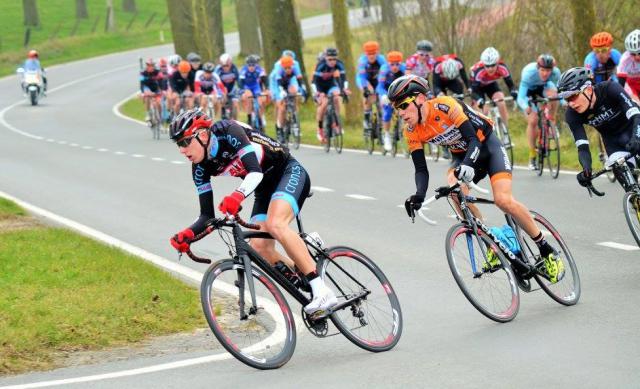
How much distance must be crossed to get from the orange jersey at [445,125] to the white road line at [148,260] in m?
1.74

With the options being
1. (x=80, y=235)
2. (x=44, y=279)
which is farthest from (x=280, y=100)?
(x=44, y=279)

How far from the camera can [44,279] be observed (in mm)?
11227

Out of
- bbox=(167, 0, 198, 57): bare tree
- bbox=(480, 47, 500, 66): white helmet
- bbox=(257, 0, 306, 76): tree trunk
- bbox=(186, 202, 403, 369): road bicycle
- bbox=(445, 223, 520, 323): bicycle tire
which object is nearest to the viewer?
bbox=(186, 202, 403, 369): road bicycle

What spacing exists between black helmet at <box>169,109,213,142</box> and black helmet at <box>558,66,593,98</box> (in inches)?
158

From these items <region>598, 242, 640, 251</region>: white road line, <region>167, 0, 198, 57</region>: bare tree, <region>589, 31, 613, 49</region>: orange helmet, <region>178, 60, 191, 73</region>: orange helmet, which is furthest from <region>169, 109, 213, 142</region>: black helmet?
<region>167, 0, 198, 57</region>: bare tree

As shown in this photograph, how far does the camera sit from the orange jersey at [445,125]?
31.3 feet

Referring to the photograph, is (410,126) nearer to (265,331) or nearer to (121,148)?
(265,331)

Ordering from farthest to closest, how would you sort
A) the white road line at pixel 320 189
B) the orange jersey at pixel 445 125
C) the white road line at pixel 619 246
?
1. the white road line at pixel 320 189
2. the white road line at pixel 619 246
3. the orange jersey at pixel 445 125

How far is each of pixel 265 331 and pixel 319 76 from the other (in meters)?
17.0

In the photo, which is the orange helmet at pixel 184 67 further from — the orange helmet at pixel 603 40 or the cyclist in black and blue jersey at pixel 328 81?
the orange helmet at pixel 603 40

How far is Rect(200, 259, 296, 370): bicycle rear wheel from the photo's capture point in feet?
26.6

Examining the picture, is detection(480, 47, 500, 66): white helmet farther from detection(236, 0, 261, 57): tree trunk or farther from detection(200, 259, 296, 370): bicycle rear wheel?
detection(236, 0, 261, 57): tree trunk

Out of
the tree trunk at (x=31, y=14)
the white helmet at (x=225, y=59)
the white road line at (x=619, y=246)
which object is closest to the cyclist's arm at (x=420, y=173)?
the white road line at (x=619, y=246)

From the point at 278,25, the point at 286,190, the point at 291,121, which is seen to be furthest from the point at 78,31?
the point at 286,190
